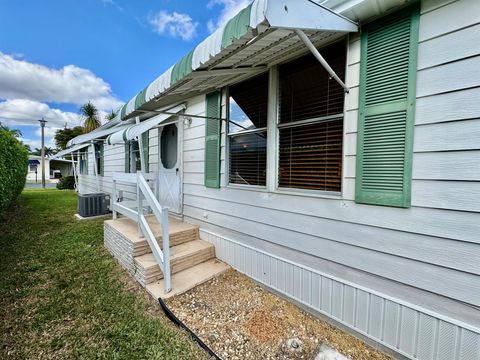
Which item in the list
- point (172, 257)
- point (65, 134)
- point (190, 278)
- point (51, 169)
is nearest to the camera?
point (190, 278)

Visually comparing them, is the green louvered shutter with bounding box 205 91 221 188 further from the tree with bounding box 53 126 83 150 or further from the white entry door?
the tree with bounding box 53 126 83 150

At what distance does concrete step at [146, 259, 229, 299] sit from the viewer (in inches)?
108

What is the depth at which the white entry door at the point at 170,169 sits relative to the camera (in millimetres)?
4508

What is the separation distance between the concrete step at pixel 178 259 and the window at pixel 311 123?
5.69ft

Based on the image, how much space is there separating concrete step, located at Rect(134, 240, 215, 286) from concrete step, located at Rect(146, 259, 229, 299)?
0.07 m

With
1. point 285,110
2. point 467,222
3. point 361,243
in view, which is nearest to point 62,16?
point 285,110

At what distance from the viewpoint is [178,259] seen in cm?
320

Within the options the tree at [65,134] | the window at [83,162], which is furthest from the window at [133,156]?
the tree at [65,134]

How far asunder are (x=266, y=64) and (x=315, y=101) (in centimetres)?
86

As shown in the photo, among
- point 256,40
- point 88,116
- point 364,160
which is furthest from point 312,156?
point 88,116

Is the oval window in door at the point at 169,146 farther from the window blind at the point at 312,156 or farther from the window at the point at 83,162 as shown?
the window at the point at 83,162

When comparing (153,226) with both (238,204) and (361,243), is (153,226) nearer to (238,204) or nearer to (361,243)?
(238,204)

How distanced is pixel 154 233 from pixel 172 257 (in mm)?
704

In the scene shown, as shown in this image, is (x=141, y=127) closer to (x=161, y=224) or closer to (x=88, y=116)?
(x=161, y=224)
